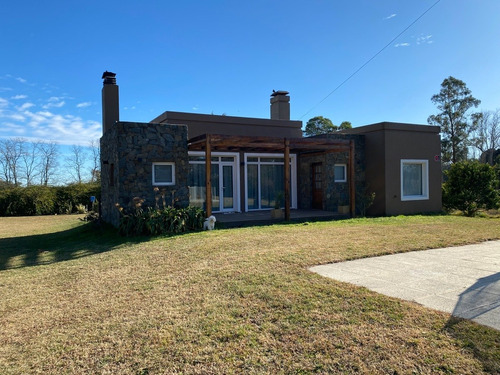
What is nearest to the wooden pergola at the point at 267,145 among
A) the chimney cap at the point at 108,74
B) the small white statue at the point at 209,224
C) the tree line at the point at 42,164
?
the small white statue at the point at 209,224

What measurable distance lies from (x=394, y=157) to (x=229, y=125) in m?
6.47

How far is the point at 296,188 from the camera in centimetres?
1594

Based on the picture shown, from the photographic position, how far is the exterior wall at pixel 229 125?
1313 centimetres

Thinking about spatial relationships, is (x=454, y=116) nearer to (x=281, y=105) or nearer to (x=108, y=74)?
(x=281, y=105)

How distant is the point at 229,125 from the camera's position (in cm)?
1398

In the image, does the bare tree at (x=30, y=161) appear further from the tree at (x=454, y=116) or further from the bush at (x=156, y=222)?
the tree at (x=454, y=116)

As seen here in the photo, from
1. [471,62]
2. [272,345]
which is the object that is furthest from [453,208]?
[272,345]

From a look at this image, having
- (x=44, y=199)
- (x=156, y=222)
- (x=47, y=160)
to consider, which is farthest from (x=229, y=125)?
(x=47, y=160)

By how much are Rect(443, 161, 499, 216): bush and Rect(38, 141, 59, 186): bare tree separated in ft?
86.7

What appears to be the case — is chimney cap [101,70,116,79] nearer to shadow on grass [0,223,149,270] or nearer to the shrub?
shadow on grass [0,223,149,270]

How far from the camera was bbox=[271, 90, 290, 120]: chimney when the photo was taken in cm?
1638

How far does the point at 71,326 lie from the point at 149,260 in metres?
3.01

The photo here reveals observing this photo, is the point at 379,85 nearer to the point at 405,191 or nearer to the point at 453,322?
the point at 405,191

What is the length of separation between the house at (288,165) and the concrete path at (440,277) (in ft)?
19.0
